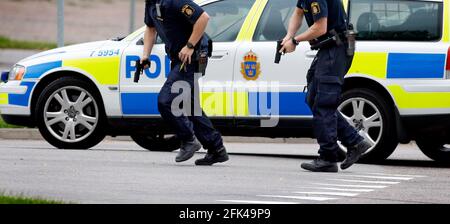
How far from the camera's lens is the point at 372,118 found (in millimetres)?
11367

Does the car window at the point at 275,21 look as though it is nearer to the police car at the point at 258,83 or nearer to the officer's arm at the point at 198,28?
the police car at the point at 258,83

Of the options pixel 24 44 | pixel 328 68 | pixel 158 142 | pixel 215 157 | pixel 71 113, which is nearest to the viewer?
pixel 328 68

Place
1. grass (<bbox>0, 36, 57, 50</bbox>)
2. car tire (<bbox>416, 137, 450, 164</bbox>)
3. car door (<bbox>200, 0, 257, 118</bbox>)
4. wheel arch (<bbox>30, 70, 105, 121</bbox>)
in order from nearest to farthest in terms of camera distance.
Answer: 1. car door (<bbox>200, 0, 257, 118</bbox>)
2. car tire (<bbox>416, 137, 450, 164</bbox>)
3. wheel arch (<bbox>30, 70, 105, 121</bbox>)
4. grass (<bbox>0, 36, 57, 50</bbox>)

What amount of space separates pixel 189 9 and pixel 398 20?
6.68ft

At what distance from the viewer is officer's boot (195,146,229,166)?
10750 millimetres

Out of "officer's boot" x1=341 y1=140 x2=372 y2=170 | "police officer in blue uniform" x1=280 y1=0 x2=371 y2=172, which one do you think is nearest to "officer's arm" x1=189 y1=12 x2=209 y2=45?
"police officer in blue uniform" x1=280 y1=0 x2=371 y2=172

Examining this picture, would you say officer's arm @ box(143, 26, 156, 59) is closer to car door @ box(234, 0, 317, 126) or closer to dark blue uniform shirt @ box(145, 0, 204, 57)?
dark blue uniform shirt @ box(145, 0, 204, 57)

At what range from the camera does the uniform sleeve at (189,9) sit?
34.1 ft

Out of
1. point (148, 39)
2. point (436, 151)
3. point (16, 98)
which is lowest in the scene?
point (436, 151)

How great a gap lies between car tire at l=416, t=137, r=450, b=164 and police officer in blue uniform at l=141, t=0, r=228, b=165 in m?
2.32

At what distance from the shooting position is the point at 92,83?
12281mm

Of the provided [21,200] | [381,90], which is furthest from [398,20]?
[21,200]

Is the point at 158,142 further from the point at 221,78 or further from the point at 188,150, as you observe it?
the point at 188,150

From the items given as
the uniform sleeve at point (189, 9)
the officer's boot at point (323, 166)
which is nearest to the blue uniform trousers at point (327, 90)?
the officer's boot at point (323, 166)
